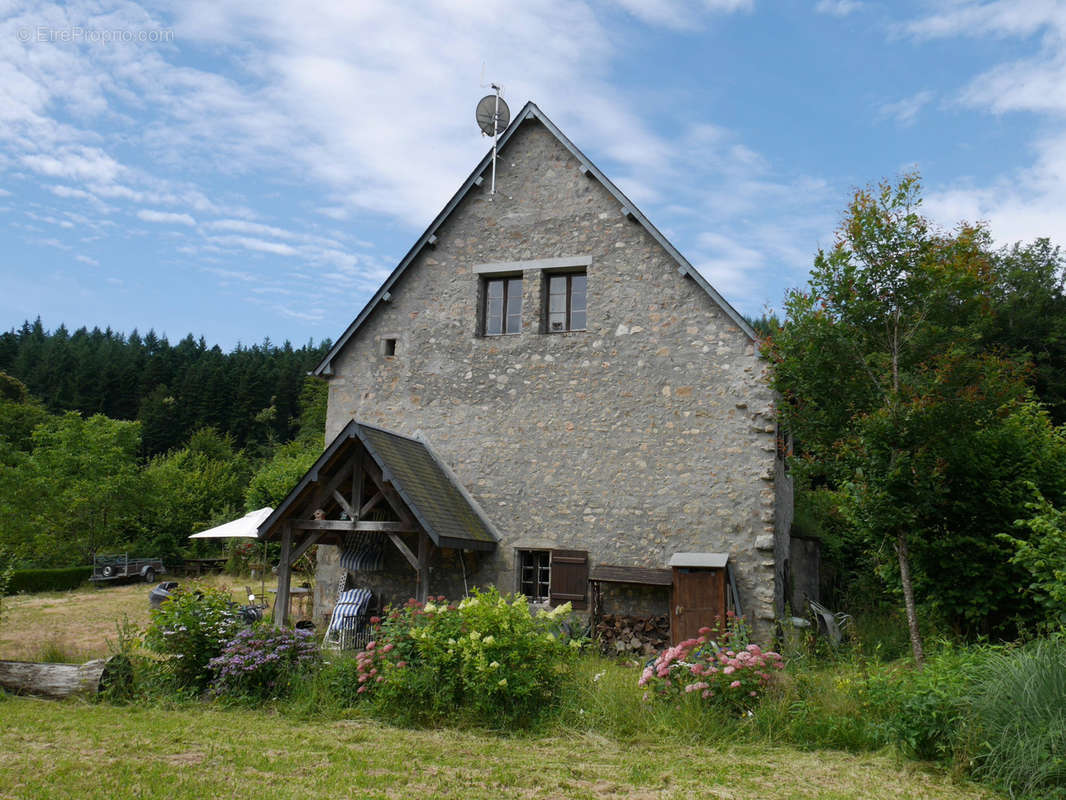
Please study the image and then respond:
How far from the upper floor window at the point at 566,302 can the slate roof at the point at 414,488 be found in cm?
311

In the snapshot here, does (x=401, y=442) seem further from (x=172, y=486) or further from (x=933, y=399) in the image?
(x=172, y=486)

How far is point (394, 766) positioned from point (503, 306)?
8763mm

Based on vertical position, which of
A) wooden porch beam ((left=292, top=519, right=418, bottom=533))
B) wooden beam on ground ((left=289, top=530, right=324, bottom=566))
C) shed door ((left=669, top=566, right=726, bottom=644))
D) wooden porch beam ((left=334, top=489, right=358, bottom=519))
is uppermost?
wooden porch beam ((left=334, top=489, right=358, bottom=519))

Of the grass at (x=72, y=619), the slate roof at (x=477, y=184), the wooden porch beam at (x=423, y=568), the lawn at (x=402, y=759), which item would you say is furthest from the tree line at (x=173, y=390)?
the lawn at (x=402, y=759)

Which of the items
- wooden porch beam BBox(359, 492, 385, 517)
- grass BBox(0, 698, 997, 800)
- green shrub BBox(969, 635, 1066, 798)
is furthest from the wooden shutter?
green shrub BBox(969, 635, 1066, 798)

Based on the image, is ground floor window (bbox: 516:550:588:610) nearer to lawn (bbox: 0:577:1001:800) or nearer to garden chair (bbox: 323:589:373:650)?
garden chair (bbox: 323:589:373:650)

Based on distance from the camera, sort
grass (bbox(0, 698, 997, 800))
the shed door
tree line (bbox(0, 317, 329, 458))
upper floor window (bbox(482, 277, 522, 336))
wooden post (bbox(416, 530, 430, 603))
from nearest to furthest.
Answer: grass (bbox(0, 698, 997, 800))
the shed door
wooden post (bbox(416, 530, 430, 603))
upper floor window (bbox(482, 277, 522, 336))
tree line (bbox(0, 317, 329, 458))

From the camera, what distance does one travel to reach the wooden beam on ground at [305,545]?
38.8 ft

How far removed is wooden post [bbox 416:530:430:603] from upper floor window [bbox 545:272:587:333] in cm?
416

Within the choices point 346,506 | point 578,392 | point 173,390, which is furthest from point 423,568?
point 173,390

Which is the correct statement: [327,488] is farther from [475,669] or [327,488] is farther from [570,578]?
[475,669]

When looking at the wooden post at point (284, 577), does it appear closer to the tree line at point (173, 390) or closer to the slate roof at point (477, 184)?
the slate roof at point (477, 184)

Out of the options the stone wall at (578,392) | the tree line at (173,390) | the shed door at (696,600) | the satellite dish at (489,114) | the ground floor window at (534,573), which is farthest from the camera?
the tree line at (173,390)

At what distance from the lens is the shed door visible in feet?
35.5
